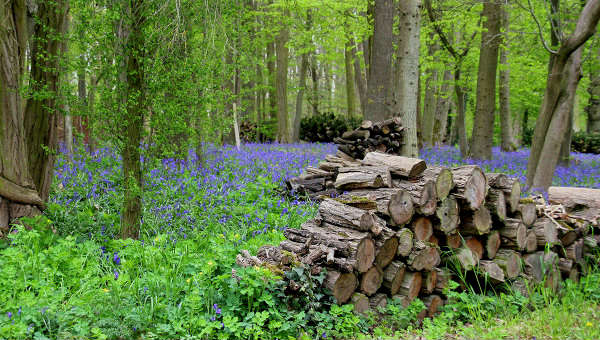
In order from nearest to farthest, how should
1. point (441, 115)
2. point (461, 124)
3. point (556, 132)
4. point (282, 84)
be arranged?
point (556, 132) < point (461, 124) < point (282, 84) < point (441, 115)

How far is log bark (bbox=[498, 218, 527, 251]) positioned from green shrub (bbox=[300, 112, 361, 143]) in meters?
13.8

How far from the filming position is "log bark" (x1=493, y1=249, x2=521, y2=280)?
4793 millimetres

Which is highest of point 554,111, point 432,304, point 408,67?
point 408,67

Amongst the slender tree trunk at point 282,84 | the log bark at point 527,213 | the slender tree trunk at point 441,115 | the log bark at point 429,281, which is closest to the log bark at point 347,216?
the log bark at point 429,281

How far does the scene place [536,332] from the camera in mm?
3686

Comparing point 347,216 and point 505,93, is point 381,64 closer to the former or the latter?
point 347,216

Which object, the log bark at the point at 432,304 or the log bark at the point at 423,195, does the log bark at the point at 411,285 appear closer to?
the log bark at the point at 432,304

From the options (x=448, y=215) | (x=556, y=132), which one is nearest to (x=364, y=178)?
(x=448, y=215)

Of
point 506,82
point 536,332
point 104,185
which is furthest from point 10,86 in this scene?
point 506,82

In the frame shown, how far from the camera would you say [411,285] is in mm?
4113

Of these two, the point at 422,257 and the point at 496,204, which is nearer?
the point at 422,257

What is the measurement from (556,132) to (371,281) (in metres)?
6.55

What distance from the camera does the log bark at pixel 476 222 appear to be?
15.3 ft

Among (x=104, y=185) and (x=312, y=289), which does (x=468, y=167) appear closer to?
(x=312, y=289)
